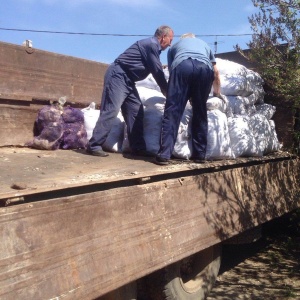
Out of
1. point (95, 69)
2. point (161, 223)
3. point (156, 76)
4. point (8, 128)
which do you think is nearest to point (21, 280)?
point (161, 223)

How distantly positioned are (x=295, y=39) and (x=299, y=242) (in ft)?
8.09

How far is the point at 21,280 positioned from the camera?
210 centimetres

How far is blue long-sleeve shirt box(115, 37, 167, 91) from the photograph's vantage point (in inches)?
171

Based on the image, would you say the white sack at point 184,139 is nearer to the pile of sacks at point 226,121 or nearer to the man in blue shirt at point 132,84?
the pile of sacks at point 226,121

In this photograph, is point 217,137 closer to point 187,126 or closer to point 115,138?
point 187,126

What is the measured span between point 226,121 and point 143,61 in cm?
96

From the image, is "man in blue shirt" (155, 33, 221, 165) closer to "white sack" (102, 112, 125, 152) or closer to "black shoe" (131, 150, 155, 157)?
"black shoe" (131, 150, 155, 157)

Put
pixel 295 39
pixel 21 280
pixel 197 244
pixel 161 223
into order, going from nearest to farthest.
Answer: pixel 21 280 < pixel 161 223 < pixel 197 244 < pixel 295 39

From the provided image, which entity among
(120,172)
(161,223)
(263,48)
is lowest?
(161,223)

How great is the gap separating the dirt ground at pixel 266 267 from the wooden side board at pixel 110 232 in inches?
31.5

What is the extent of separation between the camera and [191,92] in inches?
165

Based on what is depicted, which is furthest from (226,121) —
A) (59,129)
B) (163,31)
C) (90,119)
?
(59,129)

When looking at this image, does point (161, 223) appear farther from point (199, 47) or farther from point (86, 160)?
point (199, 47)

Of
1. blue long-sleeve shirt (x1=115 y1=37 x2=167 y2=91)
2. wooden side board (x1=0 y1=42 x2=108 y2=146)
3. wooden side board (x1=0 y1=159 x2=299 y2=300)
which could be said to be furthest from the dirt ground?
wooden side board (x1=0 y1=42 x2=108 y2=146)
